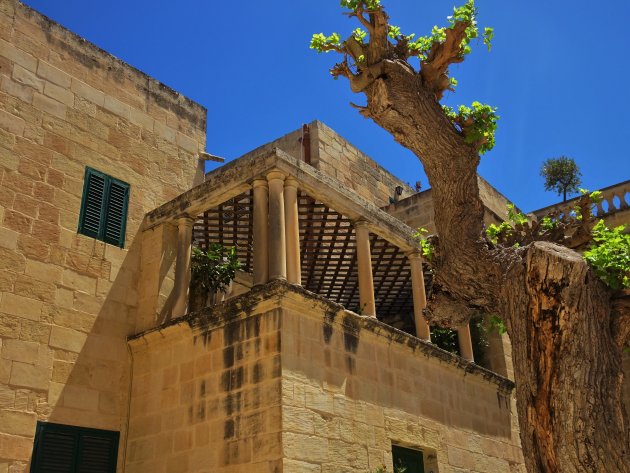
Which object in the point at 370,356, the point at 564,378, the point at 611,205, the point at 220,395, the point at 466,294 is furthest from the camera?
the point at 611,205

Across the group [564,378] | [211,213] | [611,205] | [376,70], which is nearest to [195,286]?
[211,213]

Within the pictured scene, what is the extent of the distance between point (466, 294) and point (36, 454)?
5.23m

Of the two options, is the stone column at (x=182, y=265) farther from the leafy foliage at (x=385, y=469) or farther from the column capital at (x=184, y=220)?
the leafy foliage at (x=385, y=469)

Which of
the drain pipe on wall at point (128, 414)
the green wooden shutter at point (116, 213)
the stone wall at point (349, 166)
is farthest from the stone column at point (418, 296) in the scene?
the green wooden shutter at point (116, 213)

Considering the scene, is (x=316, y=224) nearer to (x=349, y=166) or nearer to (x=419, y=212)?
(x=419, y=212)

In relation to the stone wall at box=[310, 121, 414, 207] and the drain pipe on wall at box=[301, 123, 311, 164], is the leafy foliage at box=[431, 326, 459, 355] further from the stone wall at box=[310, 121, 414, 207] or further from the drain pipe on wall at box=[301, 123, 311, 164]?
the drain pipe on wall at box=[301, 123, 311, 164]

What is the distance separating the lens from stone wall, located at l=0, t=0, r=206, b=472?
27.5 feet

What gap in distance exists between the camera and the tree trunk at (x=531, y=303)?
506cm

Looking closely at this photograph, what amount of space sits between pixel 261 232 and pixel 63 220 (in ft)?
8.87

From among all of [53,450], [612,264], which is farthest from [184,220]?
[612,264]

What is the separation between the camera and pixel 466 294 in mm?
6934

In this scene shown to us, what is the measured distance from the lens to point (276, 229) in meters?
8.77

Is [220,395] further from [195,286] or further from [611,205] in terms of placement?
[611,205]

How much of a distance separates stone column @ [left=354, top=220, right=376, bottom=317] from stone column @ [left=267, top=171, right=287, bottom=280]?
5.36ft
